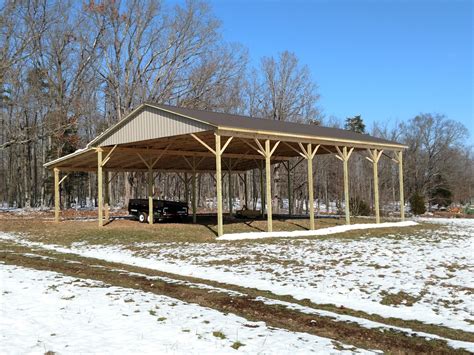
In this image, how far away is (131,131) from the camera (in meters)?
19.4

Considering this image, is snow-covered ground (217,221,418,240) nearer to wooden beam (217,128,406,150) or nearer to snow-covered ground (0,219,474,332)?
snow-covered ground (0,219,474,332)

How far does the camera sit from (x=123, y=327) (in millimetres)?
6117

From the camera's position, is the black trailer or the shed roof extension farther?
the black trailer

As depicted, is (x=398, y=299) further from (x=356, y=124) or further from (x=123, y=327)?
(x=356, y=124)

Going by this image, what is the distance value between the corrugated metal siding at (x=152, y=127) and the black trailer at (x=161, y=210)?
15.2 ft

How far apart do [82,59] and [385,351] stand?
117 ft

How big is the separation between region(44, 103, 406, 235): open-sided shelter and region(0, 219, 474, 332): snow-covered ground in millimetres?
3091

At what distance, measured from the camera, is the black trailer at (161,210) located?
23734 mm

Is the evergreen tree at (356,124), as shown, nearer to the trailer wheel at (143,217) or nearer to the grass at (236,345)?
the trailer wheel at (143,217)

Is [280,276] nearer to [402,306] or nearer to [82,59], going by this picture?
[402,306]

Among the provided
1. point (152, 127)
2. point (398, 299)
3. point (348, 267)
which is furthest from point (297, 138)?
point (398, 299)

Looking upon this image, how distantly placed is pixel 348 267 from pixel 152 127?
34.1 feet

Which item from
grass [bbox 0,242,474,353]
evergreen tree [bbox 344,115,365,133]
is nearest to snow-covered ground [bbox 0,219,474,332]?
grass [bbox 0,242,474,353]

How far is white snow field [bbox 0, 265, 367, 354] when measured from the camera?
17.5 feet
